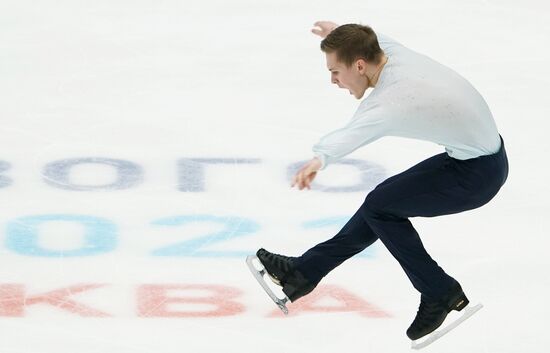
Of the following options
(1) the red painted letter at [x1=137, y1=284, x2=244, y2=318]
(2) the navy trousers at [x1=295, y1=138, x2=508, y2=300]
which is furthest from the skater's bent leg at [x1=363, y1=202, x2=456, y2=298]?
(1) the red painted letter at [x1=137, y1=284, x2=244, y2=318]

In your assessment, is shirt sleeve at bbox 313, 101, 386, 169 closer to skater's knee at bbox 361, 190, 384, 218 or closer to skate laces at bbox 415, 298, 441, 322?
skater's knee at bbox 361, 190, 384, 218

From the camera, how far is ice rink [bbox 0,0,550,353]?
265 inches

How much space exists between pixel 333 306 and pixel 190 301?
2.24ft

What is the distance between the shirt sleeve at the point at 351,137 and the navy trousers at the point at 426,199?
1.79 feet

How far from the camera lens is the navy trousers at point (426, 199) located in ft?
20.0

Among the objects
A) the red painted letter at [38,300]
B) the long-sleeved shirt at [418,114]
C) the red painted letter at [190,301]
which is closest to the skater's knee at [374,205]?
the long-sleeved shirt at [418,114]

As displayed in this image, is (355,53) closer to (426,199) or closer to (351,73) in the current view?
(351,73)

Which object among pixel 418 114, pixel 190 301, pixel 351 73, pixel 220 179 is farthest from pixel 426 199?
pixel 220 179

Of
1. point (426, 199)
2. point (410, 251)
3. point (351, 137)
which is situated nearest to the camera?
point (351, 137)

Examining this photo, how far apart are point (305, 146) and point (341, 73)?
3092mm

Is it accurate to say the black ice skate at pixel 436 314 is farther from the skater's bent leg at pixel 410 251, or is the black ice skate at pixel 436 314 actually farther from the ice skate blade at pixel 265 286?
the ice skate blade at pixel 265 286

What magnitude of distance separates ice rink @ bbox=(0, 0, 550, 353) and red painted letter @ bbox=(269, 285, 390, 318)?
0.01 metres

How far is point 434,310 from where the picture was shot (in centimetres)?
635

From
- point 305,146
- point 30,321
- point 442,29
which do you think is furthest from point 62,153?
point 442,29
